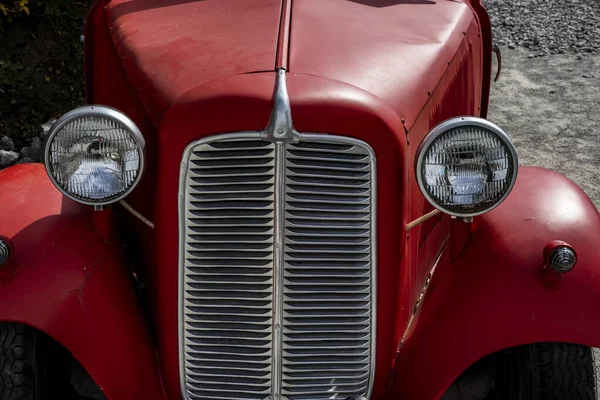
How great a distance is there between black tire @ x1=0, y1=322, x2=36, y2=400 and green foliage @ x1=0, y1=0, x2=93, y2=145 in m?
3.07

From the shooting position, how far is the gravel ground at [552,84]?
6.04 m

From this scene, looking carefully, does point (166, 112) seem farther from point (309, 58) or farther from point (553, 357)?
point (553, 357)

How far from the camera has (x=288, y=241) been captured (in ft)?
7.79

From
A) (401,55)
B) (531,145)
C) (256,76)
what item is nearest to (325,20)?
(401,55)

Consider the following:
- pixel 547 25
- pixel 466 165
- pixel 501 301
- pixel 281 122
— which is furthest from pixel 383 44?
pixel 547 25

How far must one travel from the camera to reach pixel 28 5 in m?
6.06

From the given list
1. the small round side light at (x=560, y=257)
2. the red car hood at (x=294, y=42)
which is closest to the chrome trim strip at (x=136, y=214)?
the red car hood at (x=294, y=42)

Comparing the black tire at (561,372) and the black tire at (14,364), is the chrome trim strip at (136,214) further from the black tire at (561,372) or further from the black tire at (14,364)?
the black tire at (561,372)

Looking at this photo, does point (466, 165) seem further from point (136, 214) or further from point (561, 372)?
point (136, 214)

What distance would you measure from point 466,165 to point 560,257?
46 cm

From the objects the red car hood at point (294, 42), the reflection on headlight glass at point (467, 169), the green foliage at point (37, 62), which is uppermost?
the red car hood at point (294, 42)

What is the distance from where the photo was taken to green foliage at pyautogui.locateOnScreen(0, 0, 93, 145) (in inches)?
219

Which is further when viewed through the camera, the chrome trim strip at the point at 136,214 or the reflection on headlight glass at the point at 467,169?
the chrome trim strip at the point at 136,214

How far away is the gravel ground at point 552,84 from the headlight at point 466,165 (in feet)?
10.6
